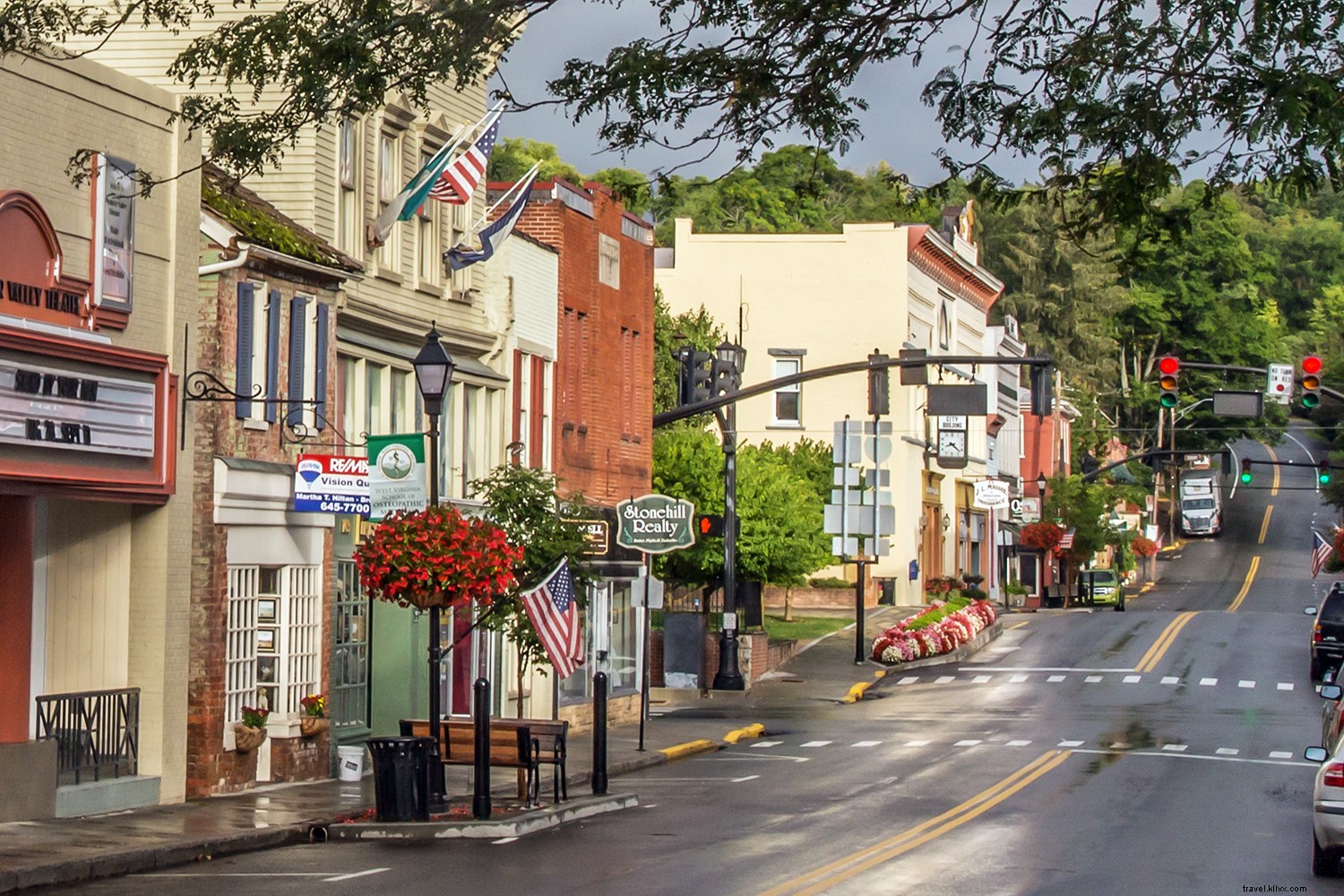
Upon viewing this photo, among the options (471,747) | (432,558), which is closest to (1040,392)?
(471,747)

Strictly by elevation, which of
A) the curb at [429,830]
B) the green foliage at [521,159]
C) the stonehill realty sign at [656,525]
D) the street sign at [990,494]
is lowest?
the curb at [429,830]

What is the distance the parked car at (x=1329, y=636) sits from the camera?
42.8m

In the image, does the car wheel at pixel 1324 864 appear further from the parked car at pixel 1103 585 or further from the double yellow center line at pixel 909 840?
the parked car at pixel 1103 585

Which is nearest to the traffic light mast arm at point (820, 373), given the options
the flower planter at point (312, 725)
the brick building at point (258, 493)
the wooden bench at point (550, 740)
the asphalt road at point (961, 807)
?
the asphalt road at point (961, 807)

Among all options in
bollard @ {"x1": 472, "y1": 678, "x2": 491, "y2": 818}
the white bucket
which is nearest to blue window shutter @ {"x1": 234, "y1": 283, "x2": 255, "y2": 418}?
the white bucket

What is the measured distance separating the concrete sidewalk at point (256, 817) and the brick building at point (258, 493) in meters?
0.77

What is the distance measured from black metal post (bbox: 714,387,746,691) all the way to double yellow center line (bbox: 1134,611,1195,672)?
10.0 m

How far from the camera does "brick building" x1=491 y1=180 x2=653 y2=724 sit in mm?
35281

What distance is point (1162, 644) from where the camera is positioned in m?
52.9

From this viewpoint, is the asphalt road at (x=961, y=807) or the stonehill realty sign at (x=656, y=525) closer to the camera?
the asphalt road at (x=961, y=807)

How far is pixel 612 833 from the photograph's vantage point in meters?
19.7

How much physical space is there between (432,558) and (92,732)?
12.6 ft

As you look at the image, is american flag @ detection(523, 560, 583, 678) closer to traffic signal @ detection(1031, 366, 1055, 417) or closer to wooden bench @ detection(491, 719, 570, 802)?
wooden bench @ detection(491, 719, 570, 802)

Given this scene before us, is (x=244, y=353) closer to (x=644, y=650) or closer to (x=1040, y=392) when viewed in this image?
(x=644, y=650)
